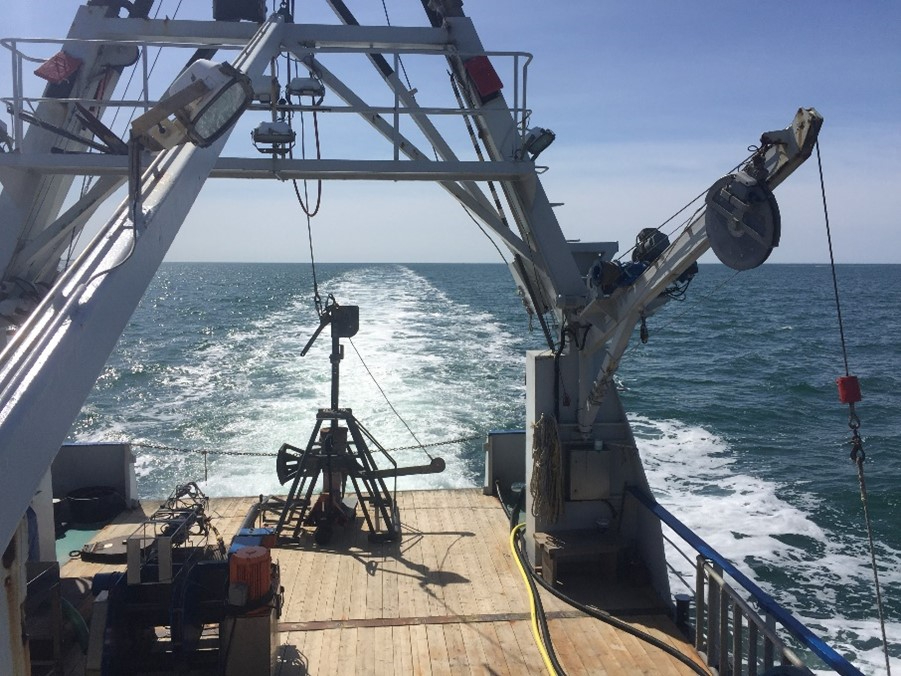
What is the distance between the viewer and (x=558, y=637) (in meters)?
6.43

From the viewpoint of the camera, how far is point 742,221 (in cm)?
489

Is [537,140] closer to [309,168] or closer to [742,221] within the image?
[309,168]

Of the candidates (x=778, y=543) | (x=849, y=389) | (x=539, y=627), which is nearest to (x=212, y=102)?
(x=849, y=389)

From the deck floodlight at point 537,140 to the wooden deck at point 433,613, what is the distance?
4099mm

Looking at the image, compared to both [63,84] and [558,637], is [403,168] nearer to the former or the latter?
[63,84]

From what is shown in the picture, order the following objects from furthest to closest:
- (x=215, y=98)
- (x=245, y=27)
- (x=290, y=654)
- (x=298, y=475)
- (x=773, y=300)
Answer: (x=773, y=300) → (x=298, y=475) → (x=245, y=27) → (x=290, y=654) → (x=215, y=98)

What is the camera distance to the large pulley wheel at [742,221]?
4773 millimetres

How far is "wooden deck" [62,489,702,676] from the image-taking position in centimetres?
604

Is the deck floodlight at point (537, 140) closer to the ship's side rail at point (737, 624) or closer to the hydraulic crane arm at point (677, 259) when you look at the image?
the hydraulic crane arm at point (677, 259)

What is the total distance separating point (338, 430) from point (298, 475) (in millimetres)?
700

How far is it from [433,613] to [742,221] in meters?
Answer: 4.24

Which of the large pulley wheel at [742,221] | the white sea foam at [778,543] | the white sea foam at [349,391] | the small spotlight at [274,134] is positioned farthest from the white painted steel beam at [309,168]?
the white sea foam at [349,391]

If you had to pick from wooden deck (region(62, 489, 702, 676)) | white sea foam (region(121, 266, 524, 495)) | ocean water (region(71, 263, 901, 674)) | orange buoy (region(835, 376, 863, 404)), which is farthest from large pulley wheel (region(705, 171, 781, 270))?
white sea foam (region(121, 266, 524, 495))

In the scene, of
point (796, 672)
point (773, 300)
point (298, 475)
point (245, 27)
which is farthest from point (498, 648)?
point (773, 300)
